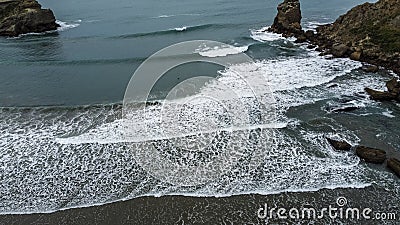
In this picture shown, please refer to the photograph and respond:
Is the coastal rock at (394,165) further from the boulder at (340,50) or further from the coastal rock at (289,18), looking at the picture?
the coastal rock at (289,18)

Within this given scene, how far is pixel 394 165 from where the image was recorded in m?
11.2

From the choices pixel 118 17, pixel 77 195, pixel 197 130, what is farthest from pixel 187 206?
pixel 118 17

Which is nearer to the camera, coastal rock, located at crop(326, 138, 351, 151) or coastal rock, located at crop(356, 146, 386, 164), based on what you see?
coastal rock, located at crop(356, 146, 386, 164)

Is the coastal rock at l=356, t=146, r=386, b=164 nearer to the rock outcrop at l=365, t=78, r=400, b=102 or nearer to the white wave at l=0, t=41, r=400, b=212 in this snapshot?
the white wave at l=0, t=41, r=400, b=212

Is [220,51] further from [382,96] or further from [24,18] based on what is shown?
[24,18]

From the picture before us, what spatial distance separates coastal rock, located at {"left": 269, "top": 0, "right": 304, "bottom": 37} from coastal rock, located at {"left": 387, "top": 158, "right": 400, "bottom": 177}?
20.5 m

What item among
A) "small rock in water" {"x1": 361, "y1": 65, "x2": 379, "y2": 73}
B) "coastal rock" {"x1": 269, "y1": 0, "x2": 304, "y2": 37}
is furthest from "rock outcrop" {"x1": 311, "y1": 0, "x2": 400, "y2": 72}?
"coastal rock" {"x1": 269, "y1": 0, "x2": 304, "y2": 37}

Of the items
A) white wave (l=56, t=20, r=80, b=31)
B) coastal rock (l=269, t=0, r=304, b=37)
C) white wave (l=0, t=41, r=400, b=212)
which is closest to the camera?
white wave (l=0, t=41, r=400, b=212)

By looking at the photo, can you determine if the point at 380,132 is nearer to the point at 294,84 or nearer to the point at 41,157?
the point at 294,84

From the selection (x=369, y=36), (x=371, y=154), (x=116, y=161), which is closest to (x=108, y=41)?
(x=116, y=161)

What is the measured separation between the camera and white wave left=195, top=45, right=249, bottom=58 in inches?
1018

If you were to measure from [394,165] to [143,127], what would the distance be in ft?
32.9

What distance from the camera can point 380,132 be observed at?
1354cm

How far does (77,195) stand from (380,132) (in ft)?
39.9
